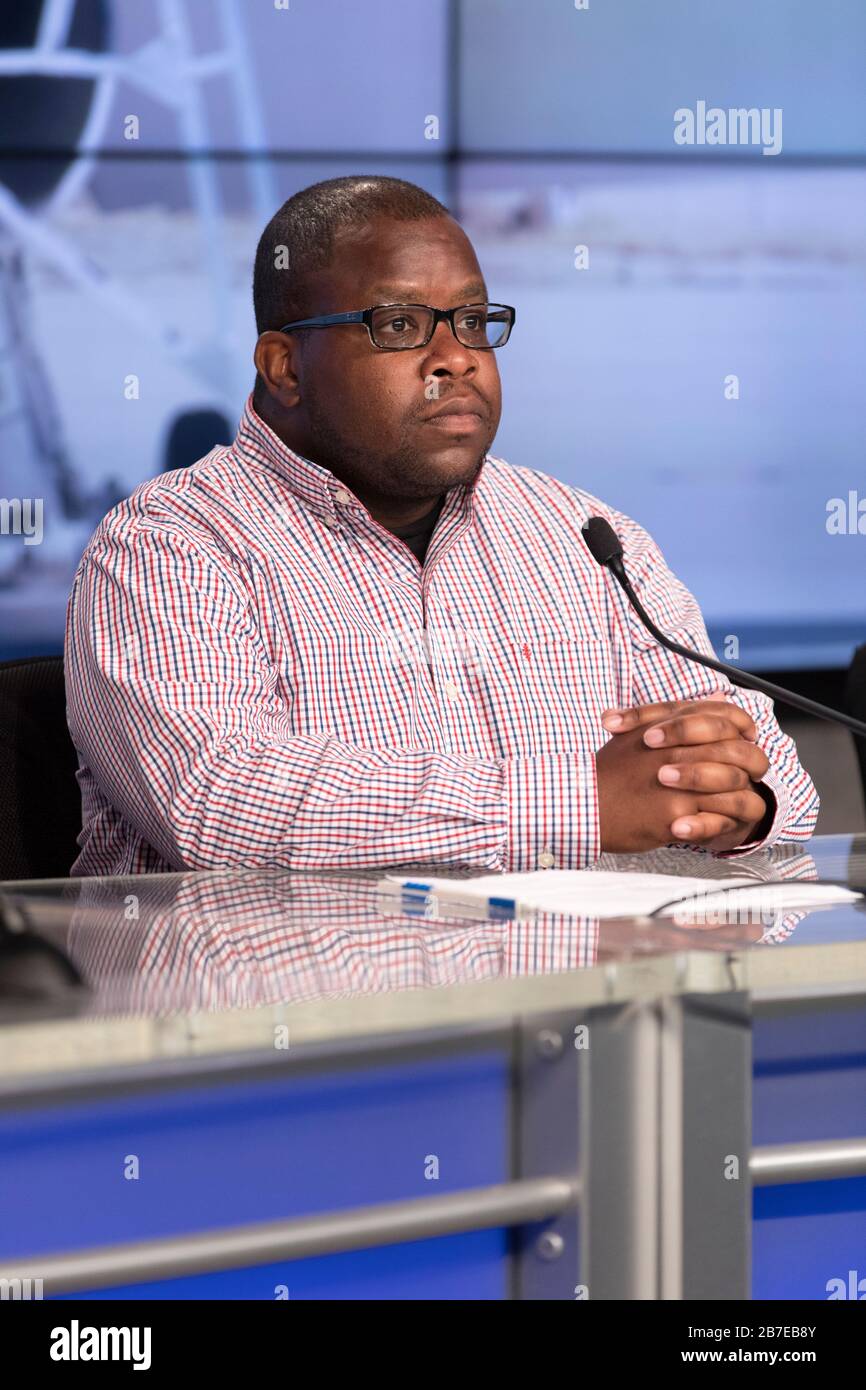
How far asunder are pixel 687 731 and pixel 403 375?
1.88 ft

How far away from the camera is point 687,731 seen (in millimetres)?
1381

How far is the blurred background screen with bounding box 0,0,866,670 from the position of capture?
312cm

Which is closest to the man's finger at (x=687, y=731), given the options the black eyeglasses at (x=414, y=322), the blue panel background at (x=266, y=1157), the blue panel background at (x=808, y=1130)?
the blue panel background at (x=808, y=1130)

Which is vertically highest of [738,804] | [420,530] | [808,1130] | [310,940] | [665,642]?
[420,530]


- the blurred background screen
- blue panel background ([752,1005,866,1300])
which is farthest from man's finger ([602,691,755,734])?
the blurred background screen

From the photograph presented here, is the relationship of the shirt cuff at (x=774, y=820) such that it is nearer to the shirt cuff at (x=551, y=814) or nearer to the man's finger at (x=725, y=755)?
the man's finger at (x=725, y=755)

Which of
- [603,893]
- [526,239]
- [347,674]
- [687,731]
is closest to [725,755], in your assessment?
[687,731]

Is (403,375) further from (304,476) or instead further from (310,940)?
(310,940)

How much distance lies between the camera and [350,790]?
1.37 m

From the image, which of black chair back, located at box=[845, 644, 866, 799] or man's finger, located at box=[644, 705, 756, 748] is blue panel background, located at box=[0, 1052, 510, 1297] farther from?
black chair back, located at box=[845, 644, 866, 799]

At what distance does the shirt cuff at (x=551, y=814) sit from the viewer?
137cm

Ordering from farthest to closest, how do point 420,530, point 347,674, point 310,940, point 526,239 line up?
point 526,239
point 420,530
point 347,674
point 310,940

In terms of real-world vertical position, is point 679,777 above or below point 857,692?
below

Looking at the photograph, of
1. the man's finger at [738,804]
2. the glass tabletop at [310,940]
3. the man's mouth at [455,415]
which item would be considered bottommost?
the glass tabletop at [310,940]
